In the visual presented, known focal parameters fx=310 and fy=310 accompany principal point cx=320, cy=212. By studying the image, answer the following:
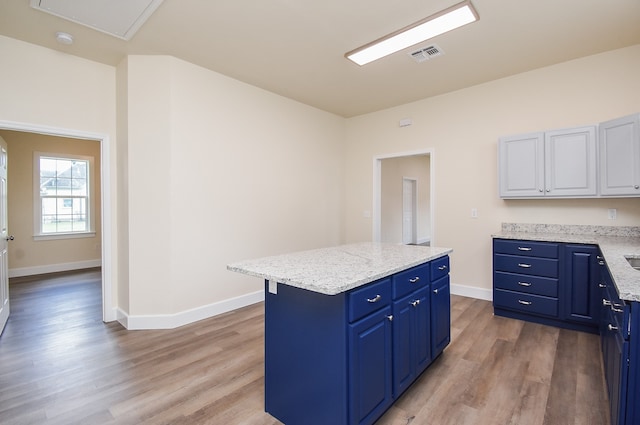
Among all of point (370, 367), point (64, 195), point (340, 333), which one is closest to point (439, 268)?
point (370, 367)

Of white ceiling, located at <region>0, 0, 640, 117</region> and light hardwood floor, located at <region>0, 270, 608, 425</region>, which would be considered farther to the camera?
white ceiling, located at <region>0, 0, 640, 117</region>

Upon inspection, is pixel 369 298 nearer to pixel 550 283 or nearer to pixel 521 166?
pixel 550 283

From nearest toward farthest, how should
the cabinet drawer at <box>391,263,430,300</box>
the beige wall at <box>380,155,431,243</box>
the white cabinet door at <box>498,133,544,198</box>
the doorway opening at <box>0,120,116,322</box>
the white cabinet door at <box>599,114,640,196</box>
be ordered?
the cabinet drawer at <box>391,263,430,300</box>
the white cabinet door at <box>599,114,640,196</box>
the doorway opening at <box>0,120,116,322</box>
the white cabinet door at <box>498,133,544,198</box>
the beige wall at <box>380,155,431,243</box>

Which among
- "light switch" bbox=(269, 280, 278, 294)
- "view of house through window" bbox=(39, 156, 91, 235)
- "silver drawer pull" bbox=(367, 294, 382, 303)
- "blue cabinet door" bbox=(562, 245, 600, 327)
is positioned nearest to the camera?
"silver drawer pull" bbox=(367, 294, 382, 303)

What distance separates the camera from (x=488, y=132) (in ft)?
13.2

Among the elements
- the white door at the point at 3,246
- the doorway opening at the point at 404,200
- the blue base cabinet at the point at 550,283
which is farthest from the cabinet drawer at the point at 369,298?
the doorway opening at the point at 404,200

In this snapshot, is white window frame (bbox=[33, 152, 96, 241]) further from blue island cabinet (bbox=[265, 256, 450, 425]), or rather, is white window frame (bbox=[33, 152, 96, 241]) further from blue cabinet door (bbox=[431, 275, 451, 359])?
blue cabinet door (bbox=[431, 275, 451, 359])

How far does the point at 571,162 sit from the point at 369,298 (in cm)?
300

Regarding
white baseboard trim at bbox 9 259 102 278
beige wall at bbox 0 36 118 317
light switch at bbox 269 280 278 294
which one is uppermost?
beige wall at bbox 0 36 118 317

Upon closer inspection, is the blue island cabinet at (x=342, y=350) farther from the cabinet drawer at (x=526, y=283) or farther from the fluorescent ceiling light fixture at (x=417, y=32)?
the fluorescent ceiling light fixture at (x=417, y=32)

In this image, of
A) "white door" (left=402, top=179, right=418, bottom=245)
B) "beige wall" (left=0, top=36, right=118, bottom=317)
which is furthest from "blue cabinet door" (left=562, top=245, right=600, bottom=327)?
"white door" (left=402, top=179, right=418, bottom=245)

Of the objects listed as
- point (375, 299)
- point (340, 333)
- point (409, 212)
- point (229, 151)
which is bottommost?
point (340, 333)

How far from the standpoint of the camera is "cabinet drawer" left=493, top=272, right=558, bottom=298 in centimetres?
315

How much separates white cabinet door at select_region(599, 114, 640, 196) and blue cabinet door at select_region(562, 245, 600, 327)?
0.60 m
